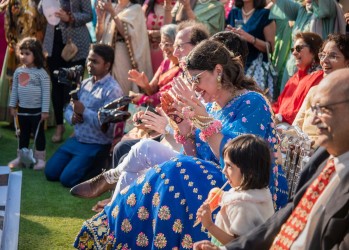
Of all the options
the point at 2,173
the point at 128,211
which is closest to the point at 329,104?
the point at 128,211

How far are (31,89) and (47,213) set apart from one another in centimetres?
165

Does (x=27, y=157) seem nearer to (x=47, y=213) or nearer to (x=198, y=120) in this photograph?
(x=47, y=213)

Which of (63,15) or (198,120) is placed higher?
(198,120)

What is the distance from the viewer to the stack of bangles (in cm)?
376

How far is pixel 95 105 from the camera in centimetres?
621

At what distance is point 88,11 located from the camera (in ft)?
24.3

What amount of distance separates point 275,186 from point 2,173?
2.58 metres

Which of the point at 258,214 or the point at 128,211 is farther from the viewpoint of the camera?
the point at 128,211

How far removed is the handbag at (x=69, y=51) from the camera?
7.30 m

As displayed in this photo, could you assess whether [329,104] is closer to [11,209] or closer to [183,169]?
[183,169]

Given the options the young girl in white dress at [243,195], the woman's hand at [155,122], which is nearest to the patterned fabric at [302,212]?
the young girl in white dress at [243,195]

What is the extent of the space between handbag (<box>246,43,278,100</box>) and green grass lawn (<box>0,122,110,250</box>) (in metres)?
1.81

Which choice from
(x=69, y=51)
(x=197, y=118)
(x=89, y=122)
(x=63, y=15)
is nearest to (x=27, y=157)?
(x=89, y=122)

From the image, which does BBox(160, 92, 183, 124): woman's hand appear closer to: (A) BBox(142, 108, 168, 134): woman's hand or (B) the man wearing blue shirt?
(A) BBox(142, 108, 168, 134): woman's hand
